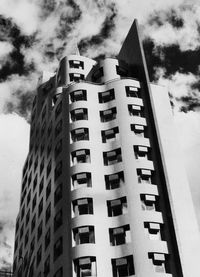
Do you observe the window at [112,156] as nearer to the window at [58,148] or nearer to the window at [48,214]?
the window at [58,148]

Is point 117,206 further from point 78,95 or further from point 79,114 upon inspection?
point 78,95

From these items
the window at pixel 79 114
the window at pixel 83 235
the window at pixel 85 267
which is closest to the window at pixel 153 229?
the window at pixel 83 235

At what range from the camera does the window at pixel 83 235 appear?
131 ft

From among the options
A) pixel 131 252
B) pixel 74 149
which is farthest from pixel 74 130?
pixel 131 252

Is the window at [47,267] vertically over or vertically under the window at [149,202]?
under

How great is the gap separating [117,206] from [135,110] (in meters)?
12.9

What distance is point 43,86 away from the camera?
68.1 m

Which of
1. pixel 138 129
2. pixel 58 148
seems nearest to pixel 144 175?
pixel 138 129

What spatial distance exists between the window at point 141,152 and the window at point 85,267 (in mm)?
12563

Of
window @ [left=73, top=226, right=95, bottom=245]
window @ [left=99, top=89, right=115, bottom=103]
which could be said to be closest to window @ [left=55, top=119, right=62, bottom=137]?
window @ [left=99, top=89, right=115, bottom=103]

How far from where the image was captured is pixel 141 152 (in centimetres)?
4647

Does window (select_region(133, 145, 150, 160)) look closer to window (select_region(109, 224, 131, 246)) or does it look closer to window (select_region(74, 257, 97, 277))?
window (select_region(109, 224, 131, 246))

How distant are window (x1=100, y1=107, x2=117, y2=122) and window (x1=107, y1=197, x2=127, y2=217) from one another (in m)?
11.2

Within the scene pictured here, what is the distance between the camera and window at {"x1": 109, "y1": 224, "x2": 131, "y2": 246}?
130 ft
